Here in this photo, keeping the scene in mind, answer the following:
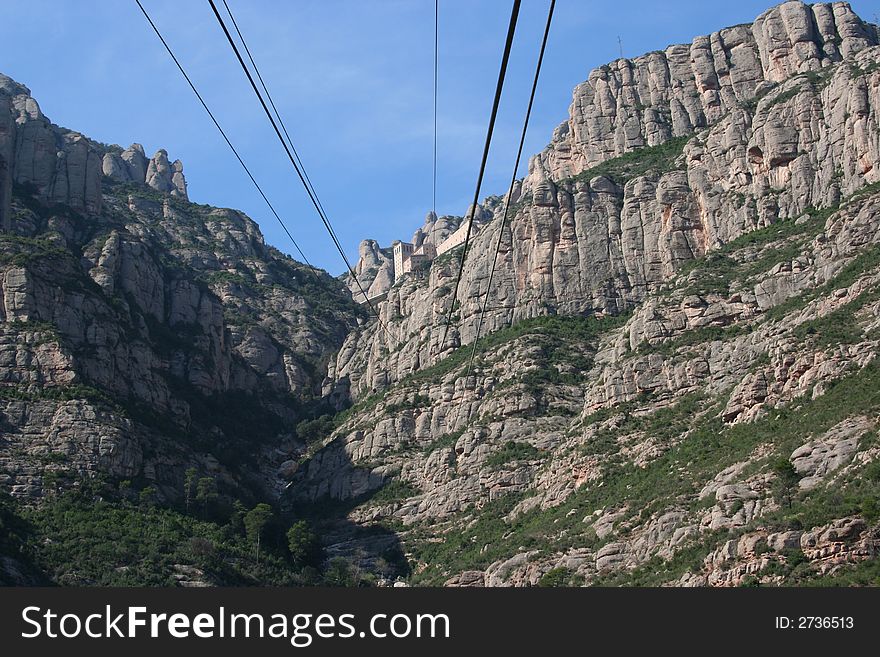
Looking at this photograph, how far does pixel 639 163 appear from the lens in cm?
14125

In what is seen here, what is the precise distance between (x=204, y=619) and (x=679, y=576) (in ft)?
135

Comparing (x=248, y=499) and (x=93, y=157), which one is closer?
(x=248, y=499)

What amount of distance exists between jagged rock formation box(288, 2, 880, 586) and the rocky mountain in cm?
31

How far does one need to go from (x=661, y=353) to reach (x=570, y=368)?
14.5 meters

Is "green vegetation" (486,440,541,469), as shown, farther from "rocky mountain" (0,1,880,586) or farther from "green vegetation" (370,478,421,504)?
"green vegetation" (370,478,421,504)

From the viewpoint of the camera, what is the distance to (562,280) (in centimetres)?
12800

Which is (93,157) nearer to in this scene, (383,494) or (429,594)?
(383,494)

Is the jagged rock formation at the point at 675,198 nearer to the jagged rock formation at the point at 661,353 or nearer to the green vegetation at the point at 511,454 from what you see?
the jagged rock formation at the point at 661,353

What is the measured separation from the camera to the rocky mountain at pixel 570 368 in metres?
A: 74.4

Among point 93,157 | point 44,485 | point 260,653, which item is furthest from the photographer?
point 93,157

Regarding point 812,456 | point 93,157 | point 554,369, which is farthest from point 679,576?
point 93,157

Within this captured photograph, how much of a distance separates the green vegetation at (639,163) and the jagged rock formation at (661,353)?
1.69 ft

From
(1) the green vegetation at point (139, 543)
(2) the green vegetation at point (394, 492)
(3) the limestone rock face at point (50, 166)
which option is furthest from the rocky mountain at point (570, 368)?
(1) the green vegetation at point (139, 543)

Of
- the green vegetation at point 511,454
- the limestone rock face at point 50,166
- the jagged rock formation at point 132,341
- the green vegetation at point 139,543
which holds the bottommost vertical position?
the green vegetation at point 139,543
